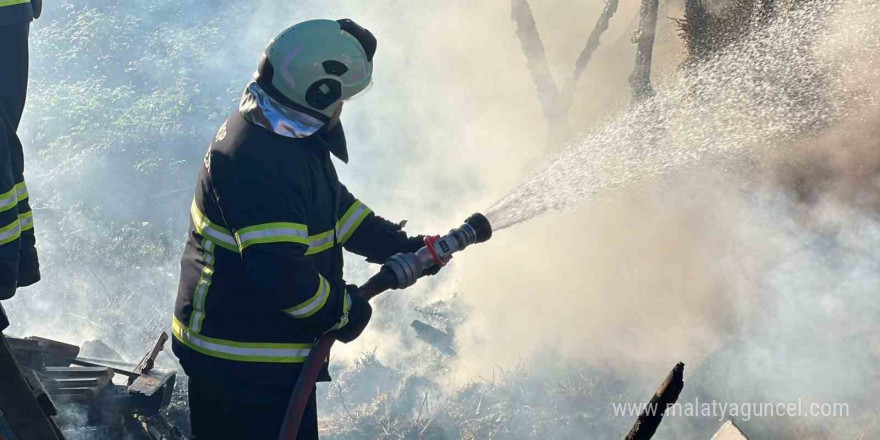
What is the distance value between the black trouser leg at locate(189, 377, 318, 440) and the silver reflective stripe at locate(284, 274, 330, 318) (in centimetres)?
43

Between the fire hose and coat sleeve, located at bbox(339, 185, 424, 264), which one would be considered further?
coat sleeve, located at bbox(339, 185, 424, 264)

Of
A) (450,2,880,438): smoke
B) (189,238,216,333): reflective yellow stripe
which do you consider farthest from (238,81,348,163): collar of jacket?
(450,2,880,438): smoke

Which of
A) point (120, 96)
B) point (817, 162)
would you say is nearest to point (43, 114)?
point (120, 96)

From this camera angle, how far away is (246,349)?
2.90 m

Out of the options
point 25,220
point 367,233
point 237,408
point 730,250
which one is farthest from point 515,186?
point 237,408

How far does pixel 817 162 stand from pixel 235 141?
15.8 feet

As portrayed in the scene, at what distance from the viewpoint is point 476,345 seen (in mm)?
6418

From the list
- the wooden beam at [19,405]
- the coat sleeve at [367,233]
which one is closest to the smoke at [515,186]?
the coat sleeve at [367,233]

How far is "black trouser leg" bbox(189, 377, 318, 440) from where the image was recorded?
296cm

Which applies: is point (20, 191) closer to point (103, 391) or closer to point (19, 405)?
point (103, 391)

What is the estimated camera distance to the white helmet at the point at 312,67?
2764 mm

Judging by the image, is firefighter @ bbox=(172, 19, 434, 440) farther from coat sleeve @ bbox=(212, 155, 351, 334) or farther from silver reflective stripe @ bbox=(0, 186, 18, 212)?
silver reflective stripe @ bbox=(0, 186, 18, 212)

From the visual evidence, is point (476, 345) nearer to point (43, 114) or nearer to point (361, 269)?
point (361, 269)

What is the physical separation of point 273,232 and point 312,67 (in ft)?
2.04
